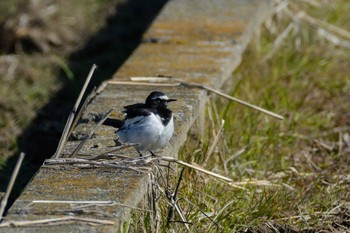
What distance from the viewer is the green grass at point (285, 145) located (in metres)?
3.79

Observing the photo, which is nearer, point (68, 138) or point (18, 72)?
point (68, 138)

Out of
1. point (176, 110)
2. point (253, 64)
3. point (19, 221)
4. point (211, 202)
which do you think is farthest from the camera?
point (253, 64)

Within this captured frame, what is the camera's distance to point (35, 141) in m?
5.25

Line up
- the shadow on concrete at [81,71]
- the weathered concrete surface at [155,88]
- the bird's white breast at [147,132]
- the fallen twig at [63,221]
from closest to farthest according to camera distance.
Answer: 1. the fallen twig at [63,221]
2. the weathered concrete surface at [155,88]
3. the bird's white breast at [147,132]
4. the shadow on concrete at [81,71]

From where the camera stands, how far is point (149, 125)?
3.72 metres

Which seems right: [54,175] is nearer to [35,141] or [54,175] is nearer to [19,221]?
[19,221]

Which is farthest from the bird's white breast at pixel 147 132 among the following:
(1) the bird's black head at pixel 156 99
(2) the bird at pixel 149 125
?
(1) the bird's black head at pixel 156 99

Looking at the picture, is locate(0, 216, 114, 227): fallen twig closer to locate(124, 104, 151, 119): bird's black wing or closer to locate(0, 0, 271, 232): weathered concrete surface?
locate(0, 0, 271, 232): weathered concrete surface

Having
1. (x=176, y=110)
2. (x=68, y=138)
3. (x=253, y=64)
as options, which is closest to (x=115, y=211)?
(x=68, y=138)

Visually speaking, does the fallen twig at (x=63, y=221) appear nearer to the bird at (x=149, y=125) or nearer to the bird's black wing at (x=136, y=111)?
the bird at (x=149, y=125)

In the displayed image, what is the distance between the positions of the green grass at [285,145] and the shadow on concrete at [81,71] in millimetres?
1082

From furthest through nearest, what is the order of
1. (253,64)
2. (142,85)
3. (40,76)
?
(40,76) → (253,64) → (142,85)

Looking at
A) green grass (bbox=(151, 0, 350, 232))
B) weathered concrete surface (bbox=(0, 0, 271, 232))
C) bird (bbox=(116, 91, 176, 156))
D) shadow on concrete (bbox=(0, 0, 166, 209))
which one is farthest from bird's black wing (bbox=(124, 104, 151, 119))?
shadow on concrete (bbox=(0, 0, 166, 209))

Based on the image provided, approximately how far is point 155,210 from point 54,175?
0.43 m
